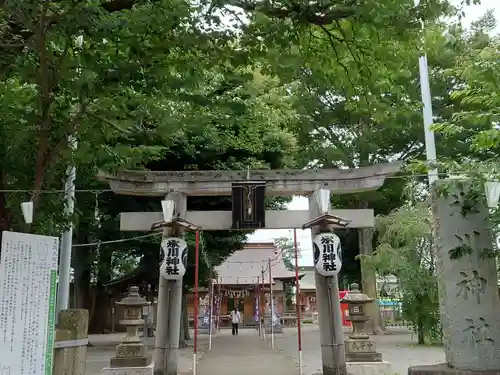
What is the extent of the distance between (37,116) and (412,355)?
526 inches

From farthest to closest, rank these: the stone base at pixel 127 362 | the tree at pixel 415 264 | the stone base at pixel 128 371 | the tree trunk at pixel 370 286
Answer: the tree trunk at pixel 370 286
the tree at pixel 415 264
the stone base at pixel 127 362
the stone base at pixel 128 371

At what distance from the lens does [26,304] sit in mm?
5035

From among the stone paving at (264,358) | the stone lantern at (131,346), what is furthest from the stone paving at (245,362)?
the stone lantern at (131,346)

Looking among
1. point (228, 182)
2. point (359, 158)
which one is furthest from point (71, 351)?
point (359, 158)

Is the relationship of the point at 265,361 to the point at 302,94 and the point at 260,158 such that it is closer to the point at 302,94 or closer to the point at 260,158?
the point at 260,158

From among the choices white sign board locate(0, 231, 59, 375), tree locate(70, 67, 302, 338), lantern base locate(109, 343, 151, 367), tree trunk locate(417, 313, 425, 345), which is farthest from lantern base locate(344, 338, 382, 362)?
white sign board locate(0, 231, 59, 375)

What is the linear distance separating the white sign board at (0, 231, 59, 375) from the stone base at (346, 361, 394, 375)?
7.69 meters

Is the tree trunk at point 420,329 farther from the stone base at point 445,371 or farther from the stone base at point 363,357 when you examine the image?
the stone base at point 445,371

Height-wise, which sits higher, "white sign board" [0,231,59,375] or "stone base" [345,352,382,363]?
"white sign board" [0,231,59,375]

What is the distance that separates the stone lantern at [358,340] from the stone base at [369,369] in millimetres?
235

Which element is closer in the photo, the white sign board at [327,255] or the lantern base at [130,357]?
the white sign board at [327,255]

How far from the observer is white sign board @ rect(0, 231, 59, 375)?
4.88m

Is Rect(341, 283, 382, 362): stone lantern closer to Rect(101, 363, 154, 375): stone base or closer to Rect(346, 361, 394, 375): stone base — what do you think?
Rect(346, 361, 394, 375): stone base

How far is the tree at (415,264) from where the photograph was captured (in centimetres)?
1573
